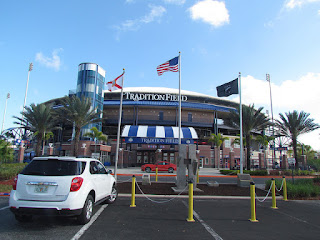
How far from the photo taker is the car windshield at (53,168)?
5.31 meters

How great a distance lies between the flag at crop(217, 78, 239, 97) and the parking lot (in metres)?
13.0

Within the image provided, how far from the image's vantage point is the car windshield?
5309mm

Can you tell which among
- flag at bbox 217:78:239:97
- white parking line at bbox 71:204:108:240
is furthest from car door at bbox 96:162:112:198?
flag at bbox 217:78:239:97

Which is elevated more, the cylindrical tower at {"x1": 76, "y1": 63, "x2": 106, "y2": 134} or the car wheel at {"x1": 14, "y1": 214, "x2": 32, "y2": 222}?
the cylindrical tower at {"x1": 76, "y1": 63, "x2": 106, "y2": 134}

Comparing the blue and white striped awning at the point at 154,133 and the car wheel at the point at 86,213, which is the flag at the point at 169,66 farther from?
the car wheel at the point at 86,213

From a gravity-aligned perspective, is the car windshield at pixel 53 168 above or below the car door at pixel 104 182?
above

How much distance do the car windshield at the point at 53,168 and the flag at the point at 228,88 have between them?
1677 centimetres

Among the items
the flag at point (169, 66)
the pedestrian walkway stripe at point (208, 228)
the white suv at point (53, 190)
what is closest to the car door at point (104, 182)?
the white suv at point (53, 190)

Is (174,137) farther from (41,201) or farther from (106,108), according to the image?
(41,201)

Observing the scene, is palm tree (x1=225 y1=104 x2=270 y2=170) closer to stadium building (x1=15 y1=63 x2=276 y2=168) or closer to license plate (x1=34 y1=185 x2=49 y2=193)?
stadium building (x1=15 y1=63 x2=276 y2=168)

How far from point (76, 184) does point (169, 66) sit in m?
16.4

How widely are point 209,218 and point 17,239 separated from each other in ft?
16.0

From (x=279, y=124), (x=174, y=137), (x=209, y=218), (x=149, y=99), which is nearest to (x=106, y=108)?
(x=149, y=99)

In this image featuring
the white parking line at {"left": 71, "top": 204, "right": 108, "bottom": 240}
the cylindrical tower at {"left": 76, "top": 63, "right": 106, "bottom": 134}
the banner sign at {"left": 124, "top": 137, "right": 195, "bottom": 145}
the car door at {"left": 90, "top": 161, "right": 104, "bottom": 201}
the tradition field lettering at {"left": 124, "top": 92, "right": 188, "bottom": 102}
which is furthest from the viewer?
the tradition field lettering at {"left": 124, "top": 92, "right": 188, "bottom": 102}
